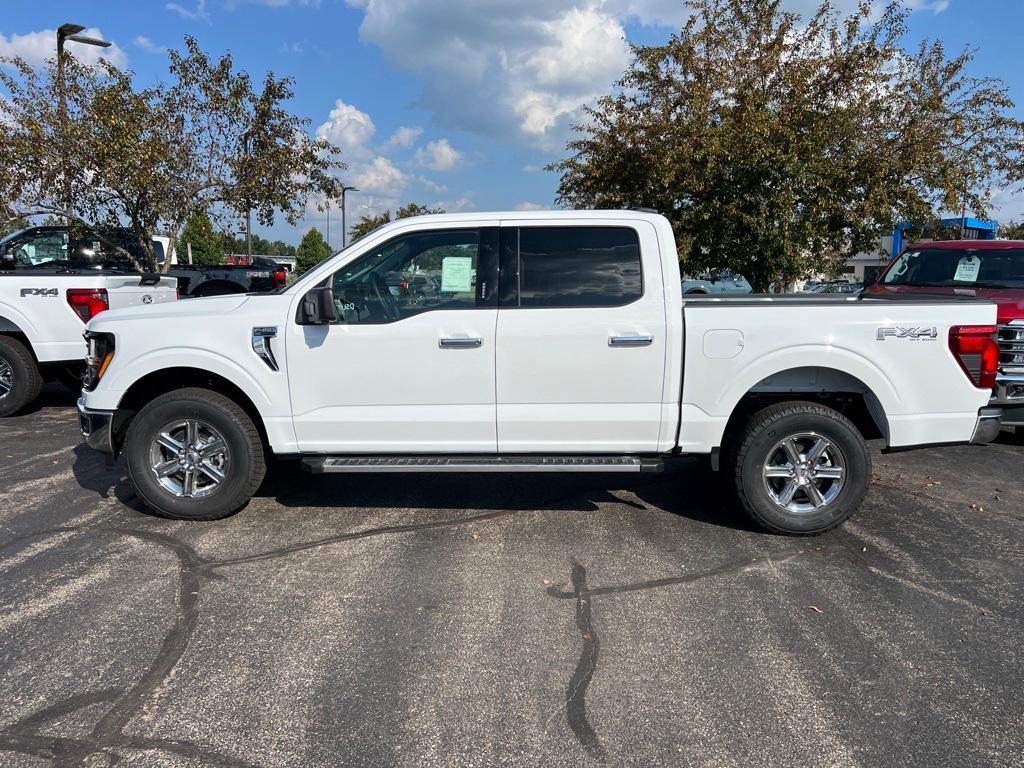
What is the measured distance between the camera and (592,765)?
256 centimetres

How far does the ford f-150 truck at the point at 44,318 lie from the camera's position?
25.1 feet

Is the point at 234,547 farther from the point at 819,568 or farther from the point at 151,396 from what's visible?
the point at 819,568

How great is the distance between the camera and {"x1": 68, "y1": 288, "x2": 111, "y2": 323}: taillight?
766 centimetres

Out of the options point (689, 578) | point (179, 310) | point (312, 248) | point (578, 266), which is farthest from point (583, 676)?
point (312, 248)

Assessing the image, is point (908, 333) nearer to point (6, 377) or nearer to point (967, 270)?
point (967, 270)

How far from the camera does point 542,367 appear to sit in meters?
4.51

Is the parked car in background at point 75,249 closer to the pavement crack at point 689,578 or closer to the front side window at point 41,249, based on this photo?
the front side window at point 41,249

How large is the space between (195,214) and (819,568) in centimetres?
1087

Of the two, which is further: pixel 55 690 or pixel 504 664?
pixel 504 664

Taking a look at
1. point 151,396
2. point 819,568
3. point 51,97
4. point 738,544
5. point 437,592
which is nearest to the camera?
point 437,592

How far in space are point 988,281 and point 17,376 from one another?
10455 millimetres

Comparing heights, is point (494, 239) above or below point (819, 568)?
above

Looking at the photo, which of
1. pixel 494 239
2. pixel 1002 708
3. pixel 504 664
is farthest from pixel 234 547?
pixel 1002 708

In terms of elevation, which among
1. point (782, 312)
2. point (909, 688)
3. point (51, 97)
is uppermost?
point (51, 97)
